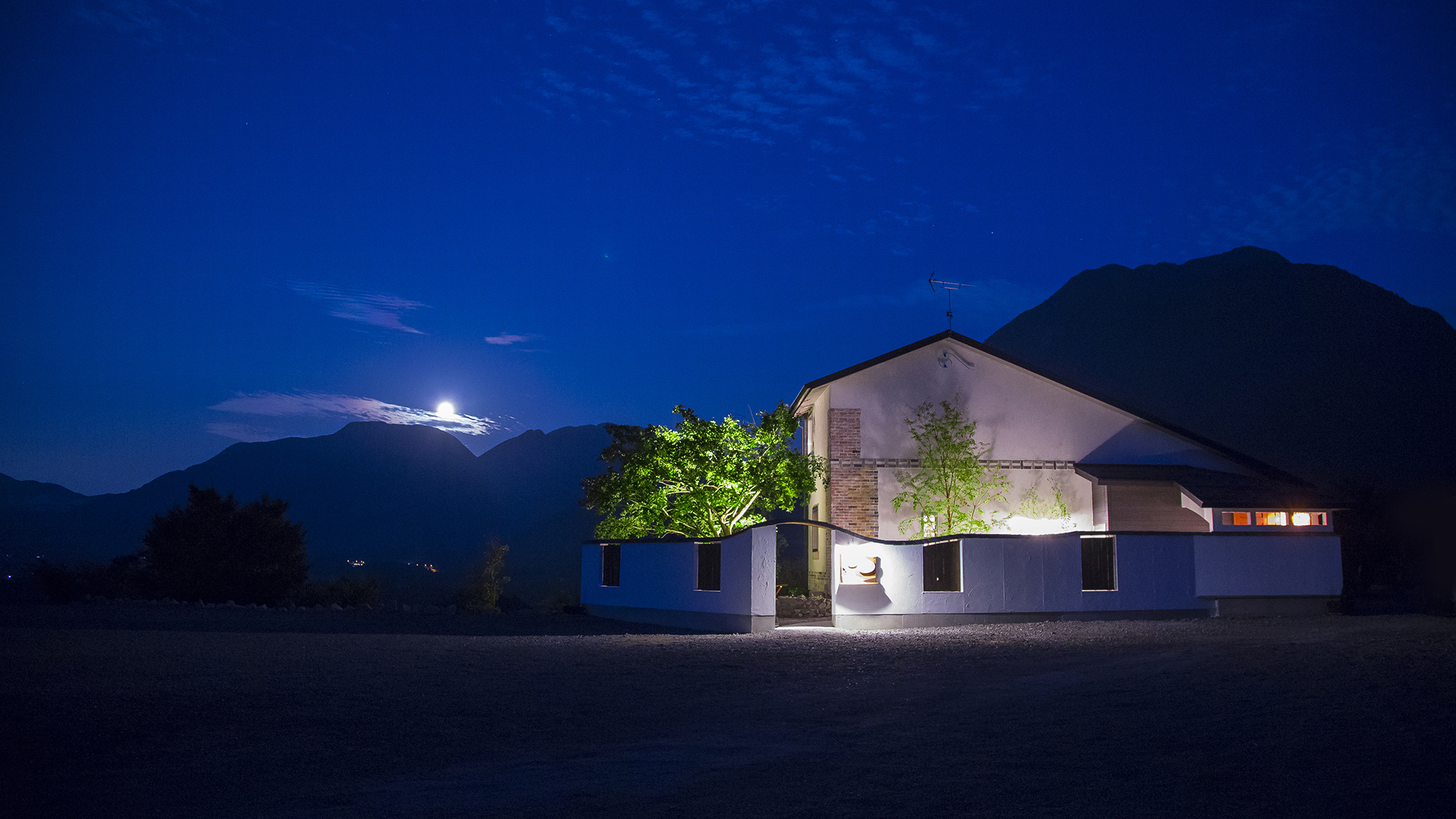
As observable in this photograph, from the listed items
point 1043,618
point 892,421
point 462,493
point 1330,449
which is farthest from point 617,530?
point 462,493

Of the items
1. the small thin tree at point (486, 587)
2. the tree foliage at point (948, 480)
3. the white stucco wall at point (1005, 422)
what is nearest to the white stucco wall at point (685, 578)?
the small thin tree at point (486, 587)

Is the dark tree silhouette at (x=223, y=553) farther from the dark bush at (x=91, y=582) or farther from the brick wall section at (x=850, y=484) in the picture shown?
the brick wall section at (x=850, y=484)

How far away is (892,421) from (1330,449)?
62.0 meters

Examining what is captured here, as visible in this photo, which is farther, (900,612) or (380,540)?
(380,540)

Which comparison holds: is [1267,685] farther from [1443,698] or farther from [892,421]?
[892,421]

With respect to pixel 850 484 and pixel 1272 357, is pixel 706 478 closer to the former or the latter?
pixel 850 484

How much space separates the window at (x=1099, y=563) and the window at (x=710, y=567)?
6.71m

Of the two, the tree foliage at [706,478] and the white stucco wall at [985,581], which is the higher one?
the tree foliage at [706,478]

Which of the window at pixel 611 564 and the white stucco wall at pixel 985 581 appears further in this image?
the window at pixel 611 564

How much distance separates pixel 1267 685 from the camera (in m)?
8.58

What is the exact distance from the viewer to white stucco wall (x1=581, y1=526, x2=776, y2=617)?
16188 millimetres

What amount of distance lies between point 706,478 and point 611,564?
2.82m

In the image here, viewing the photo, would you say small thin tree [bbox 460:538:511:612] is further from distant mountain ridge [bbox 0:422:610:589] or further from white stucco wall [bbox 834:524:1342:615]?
distant mountain ridge [bbox 0:422:610:589]

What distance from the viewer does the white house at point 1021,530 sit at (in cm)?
1675
